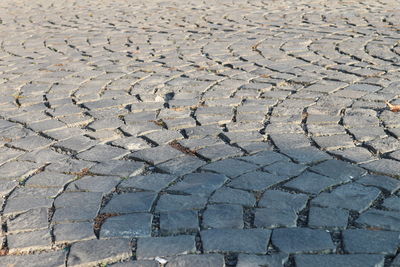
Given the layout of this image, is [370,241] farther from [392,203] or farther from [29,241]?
[29,241]

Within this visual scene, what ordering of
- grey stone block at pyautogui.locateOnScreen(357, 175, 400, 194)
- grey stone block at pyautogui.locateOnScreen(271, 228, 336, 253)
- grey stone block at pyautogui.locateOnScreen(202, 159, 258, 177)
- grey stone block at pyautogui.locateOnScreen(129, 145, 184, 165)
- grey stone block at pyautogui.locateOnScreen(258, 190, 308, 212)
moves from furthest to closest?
grey stone block at pyautogui.locateOnScreen(129, 145, 184, 165), grey stone block at pyautogui.locateOnScreen(202, 159, 258, 177), grey stone block at pyautogui.locateOnScreen(357, 175, 400, 194), grey stone block at pyautogui.locateOnScreen(258, 190, 308, 212), grey stone block at pyautogui.locateOnScreen(271, 228, 336, 253)

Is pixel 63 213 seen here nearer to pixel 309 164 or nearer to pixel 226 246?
pixel 226 246

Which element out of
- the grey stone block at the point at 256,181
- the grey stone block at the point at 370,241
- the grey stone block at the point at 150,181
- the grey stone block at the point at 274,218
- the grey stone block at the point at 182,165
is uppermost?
the grey stone block at the point at 370,241

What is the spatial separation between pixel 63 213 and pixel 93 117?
1.53 m

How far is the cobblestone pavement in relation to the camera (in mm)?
2693

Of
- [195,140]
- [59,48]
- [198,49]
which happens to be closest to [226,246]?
[195,140]

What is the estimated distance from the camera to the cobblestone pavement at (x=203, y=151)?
2.69m

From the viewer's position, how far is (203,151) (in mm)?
3711

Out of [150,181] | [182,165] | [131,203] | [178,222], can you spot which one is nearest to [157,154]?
[182,165]

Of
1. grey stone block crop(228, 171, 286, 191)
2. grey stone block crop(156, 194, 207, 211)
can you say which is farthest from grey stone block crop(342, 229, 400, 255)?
grey stone block crop(156, 194, 207, 211)

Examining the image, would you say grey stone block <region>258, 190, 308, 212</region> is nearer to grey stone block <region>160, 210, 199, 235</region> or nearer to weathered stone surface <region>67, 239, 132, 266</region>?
grey stone block <region>160, 210, 199, 235</region>

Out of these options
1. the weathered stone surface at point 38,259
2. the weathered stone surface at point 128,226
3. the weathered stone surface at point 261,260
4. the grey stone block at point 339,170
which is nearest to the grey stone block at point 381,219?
the grey stone block at point 339,170

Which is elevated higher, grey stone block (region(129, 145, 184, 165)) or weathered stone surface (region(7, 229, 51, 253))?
weathered stone surface (region(7, 229, 51, 253))

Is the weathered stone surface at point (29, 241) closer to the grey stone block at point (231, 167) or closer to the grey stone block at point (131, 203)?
the grey stone block at point (131, 203)
